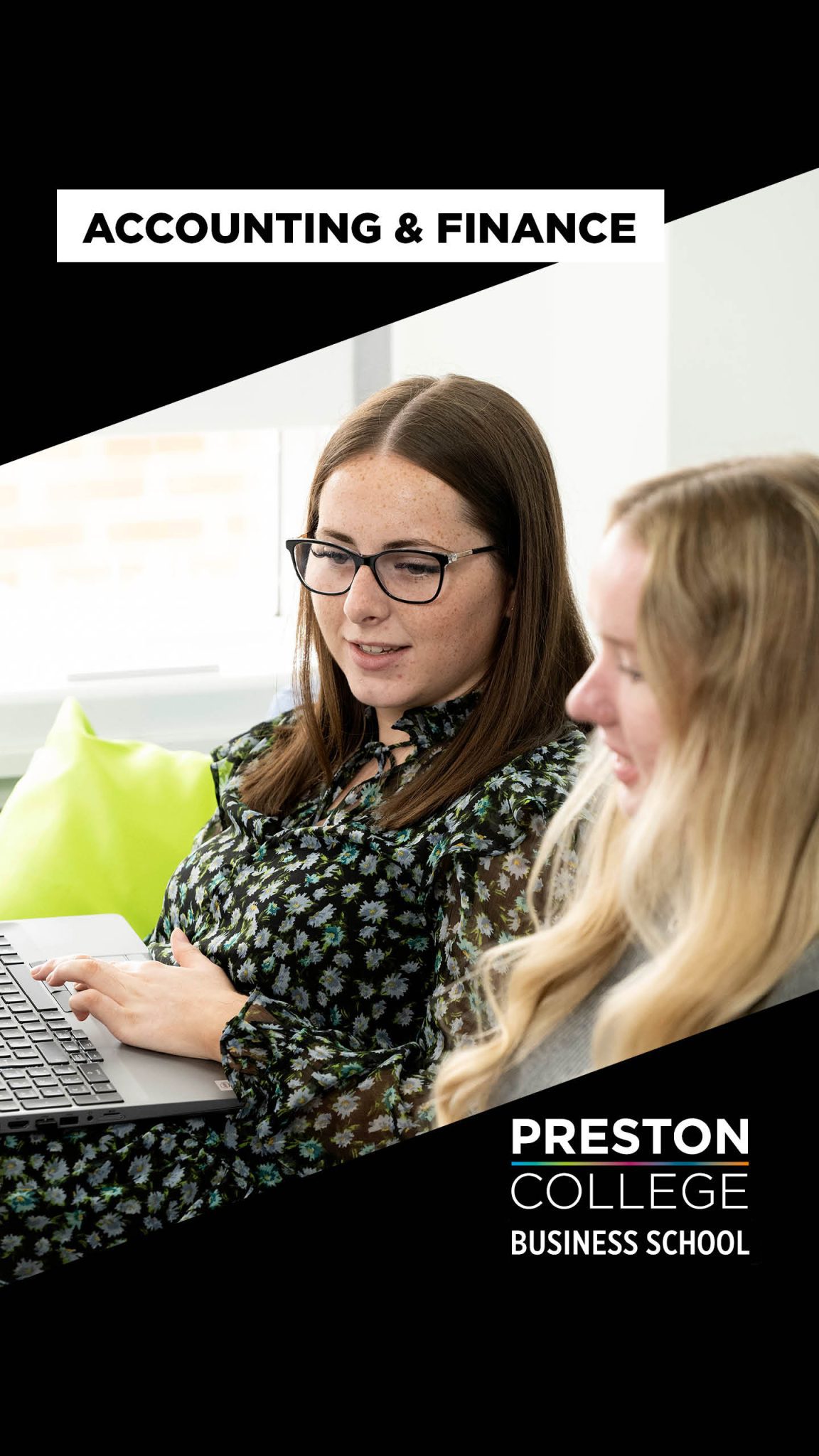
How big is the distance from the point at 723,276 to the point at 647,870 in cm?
128

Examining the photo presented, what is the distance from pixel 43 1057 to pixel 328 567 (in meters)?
0.53

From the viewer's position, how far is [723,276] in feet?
6.57

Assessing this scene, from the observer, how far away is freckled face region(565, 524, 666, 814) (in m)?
0.84

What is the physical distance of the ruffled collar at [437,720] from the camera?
162cm

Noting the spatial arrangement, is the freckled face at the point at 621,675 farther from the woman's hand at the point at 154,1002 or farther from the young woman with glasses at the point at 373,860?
the woman's hand at the point at 154,1002

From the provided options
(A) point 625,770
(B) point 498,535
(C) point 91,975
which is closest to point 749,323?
(B) point 498,535

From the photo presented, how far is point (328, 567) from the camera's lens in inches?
62.1

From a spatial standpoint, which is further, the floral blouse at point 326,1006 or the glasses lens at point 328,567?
the glasses lens at point 328,567

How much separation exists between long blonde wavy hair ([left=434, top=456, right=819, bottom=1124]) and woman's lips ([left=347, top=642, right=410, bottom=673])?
2.16ft

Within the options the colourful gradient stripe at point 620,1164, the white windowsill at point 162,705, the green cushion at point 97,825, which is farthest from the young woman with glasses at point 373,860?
the white windowsill at point 162,705

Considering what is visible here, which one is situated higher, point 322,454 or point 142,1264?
point 322,454

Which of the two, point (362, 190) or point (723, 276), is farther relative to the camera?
point (723, 276)

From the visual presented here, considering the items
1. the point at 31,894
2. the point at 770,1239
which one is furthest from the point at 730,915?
the point at 31,894

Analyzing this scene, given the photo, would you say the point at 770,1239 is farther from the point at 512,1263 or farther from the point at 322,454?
the point at 322,454
